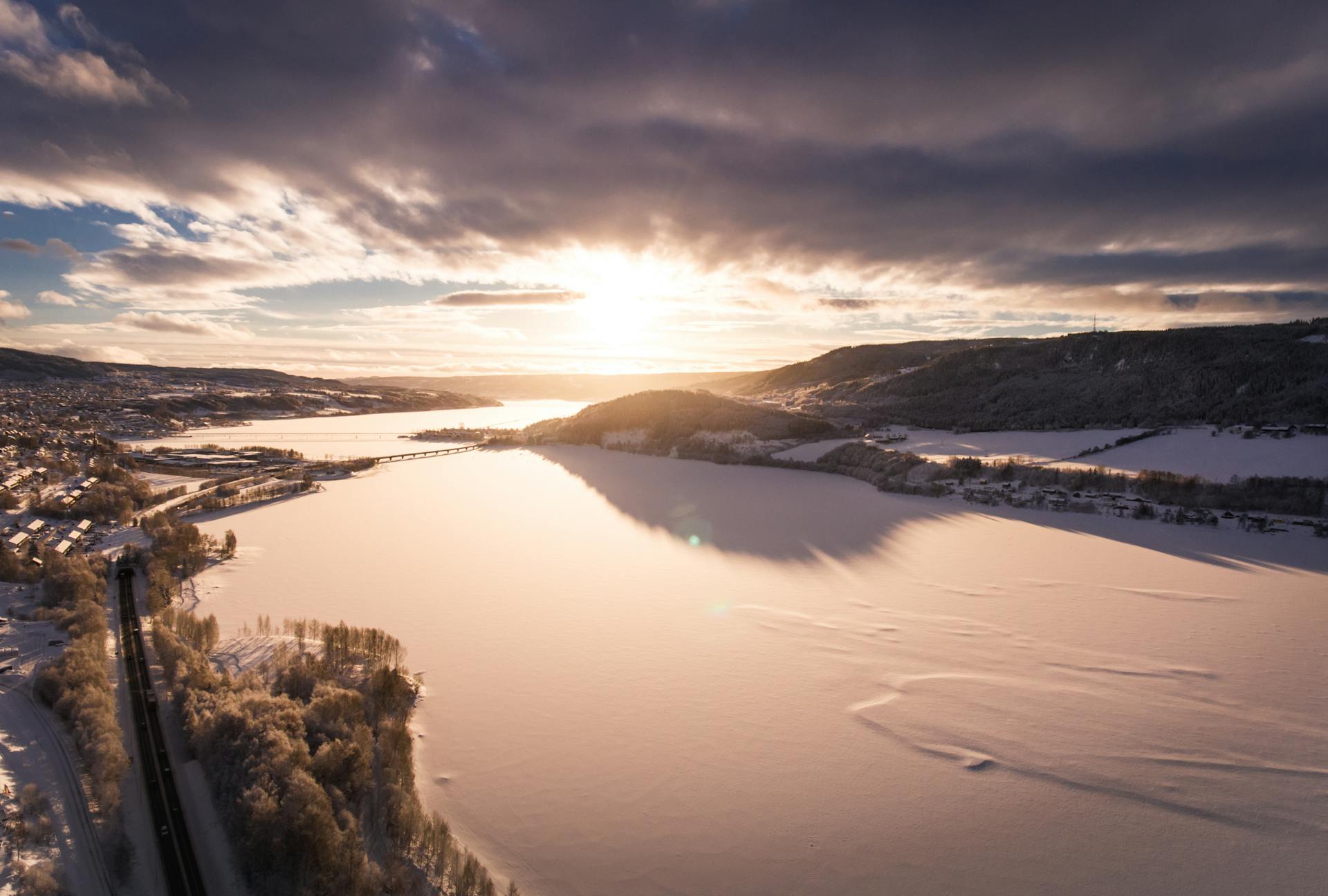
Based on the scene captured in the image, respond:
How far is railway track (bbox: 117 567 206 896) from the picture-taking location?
4.62 m

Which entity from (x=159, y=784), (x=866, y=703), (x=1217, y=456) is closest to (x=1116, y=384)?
(x=1217, y=456)

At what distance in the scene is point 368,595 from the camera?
36.7 ft

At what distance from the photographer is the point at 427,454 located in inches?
1437

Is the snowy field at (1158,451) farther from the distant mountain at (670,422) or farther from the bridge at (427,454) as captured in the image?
the bridge at (427,454)

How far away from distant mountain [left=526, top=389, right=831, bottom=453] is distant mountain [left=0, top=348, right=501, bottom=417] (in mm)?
48407

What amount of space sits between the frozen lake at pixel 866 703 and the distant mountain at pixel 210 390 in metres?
69.4

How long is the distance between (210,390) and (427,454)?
83.1 metres

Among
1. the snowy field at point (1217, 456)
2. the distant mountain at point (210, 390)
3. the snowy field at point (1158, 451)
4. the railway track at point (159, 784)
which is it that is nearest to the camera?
the railway track at point (159, 784)

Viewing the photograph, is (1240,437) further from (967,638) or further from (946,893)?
(946,893)

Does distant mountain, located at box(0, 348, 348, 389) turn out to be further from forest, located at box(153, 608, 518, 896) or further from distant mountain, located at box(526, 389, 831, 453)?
forest, located at box(153, 608, 518, 896)

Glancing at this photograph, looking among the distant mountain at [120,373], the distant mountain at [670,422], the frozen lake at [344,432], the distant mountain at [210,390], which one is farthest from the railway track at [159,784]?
the distant mountain at [120,373]

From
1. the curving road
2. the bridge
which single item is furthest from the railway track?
the bridge

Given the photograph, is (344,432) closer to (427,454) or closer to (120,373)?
(427,454)

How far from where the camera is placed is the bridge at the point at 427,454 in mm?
33969
